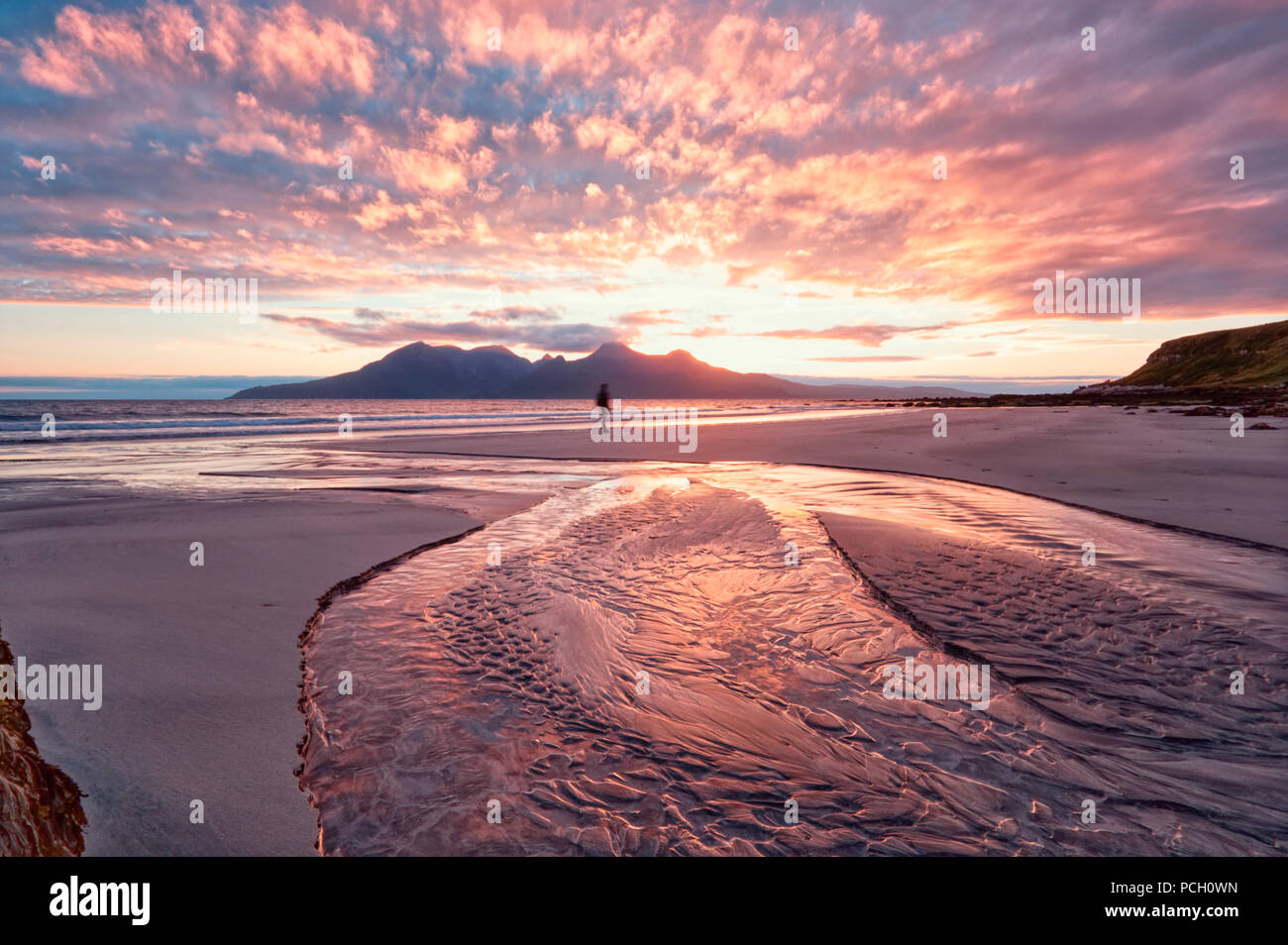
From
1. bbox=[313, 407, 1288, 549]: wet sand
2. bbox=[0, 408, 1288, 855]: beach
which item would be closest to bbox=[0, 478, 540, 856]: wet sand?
bbox=[0, 408, 1288, 855]: beach

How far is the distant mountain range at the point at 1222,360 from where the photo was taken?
71.0m

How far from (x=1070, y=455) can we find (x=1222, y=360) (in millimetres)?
107274

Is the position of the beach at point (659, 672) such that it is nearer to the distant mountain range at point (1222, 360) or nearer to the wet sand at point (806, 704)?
the wet sand at point (806, 704)

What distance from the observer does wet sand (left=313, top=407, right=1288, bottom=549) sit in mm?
10148

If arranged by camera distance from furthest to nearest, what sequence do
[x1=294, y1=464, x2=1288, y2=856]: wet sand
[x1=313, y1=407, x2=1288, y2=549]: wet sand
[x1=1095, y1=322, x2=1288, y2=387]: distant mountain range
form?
1. [x1=1095, y1=322, x2=1288, y2=387]: distant mountain range
2. [x1=313, y1=407, x2=1288, y2=549]: wet sand
3. [x1=294, y1=464, x2=1288, y2=856]: wet sand

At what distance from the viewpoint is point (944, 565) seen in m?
7.06

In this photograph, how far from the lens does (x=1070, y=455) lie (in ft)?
56.6

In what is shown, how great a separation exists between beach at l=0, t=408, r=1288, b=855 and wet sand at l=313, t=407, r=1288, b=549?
1.16 ft

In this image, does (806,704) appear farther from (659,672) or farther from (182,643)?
(182,643)

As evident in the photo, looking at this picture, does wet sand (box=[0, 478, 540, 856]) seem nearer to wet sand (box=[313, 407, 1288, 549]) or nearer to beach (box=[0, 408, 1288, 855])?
beach (box=[0, 408, 1288, 855])
